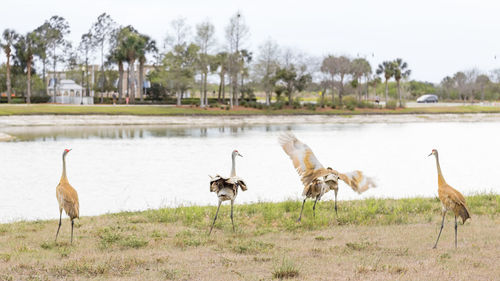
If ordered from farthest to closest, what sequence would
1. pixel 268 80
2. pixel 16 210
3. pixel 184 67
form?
pixel 268 80, pixel 184 67, pixel 16 210

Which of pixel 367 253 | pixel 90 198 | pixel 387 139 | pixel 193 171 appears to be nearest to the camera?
pixel 367 253

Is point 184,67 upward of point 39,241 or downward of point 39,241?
upward

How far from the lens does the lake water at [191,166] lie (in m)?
19.1

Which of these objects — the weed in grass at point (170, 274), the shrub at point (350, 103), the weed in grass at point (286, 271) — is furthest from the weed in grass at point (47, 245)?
the shrub at point (350, 103)

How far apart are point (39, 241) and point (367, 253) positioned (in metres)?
5.87

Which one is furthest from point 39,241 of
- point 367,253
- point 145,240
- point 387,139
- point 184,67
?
point 184,67

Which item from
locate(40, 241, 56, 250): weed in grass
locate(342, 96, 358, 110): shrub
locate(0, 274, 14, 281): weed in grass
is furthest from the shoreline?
locate(0, 274, 14, 281): weed in grass

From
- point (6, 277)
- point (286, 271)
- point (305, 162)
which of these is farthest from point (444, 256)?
Result: point (6, 277)

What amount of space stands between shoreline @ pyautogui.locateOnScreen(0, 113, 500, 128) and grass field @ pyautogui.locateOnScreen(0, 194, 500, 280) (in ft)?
160

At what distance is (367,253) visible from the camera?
360 inches

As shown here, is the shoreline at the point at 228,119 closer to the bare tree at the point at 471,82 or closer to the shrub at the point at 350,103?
the shrub at the point at 350,103

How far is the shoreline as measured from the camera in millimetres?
59094

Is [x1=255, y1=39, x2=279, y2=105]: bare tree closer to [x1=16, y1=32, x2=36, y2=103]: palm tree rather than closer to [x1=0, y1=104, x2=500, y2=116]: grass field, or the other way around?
[x1=0, y1=104, x2=500, y2=116]: grass field

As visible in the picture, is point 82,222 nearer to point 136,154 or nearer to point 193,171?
point 193,171
